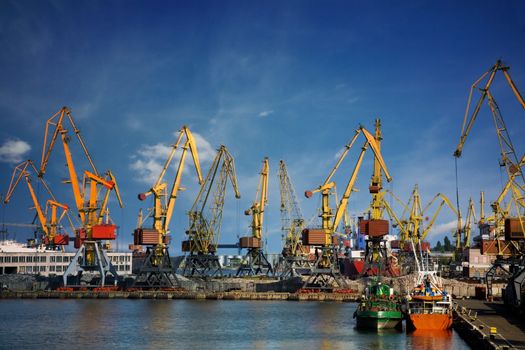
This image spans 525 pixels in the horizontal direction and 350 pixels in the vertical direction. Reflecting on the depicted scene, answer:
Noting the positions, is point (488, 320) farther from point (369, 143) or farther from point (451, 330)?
point (369, 143)

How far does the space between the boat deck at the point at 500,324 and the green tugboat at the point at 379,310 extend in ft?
23.4

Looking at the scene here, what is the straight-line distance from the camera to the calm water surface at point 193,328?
60.9 m

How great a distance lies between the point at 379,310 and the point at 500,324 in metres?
11.9

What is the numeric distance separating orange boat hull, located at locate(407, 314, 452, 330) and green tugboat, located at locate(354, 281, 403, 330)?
106 inches

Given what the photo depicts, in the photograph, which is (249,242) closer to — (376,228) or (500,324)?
(376,228)

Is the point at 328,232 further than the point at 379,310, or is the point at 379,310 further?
the point at 328,232

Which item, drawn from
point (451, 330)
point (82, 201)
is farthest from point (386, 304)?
point (82, 201)

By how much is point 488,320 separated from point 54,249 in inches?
5452

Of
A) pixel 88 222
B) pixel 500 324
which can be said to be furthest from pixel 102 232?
pixel 500 324

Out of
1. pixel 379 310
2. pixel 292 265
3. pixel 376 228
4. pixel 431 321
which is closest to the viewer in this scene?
pixel 431 321

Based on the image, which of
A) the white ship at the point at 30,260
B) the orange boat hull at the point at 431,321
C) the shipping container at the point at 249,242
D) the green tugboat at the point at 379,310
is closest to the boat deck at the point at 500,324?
the orange boat hull at the point at 431,321

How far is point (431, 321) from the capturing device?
6462cm

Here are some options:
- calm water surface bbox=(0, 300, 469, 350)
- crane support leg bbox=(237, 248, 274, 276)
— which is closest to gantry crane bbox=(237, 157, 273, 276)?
crane support leg bbox=(237, 248, 274, 276)

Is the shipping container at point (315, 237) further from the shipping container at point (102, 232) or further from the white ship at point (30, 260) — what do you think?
the white ship at point (30, 260)
